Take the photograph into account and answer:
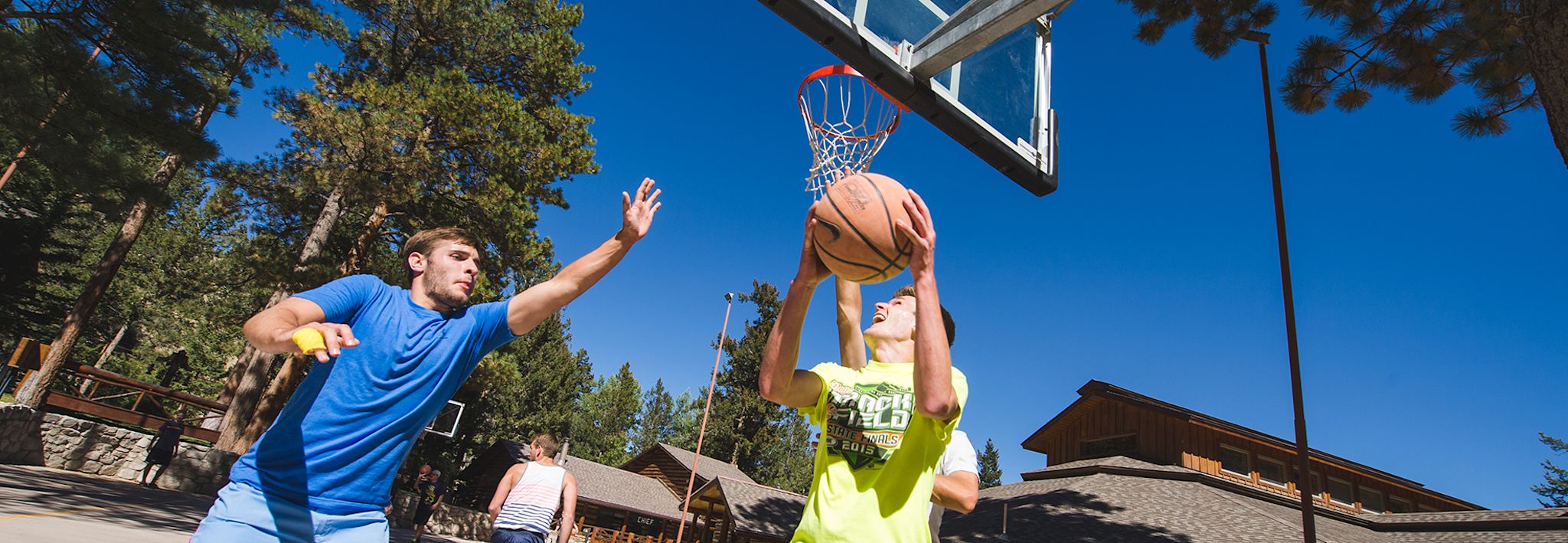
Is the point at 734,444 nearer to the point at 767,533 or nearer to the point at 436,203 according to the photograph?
the point at 767,533

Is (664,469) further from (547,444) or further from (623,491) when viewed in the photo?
(547,444)

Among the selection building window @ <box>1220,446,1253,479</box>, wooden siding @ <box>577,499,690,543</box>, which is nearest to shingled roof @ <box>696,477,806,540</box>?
wooden siding @ <box>577,499,690,543</box>

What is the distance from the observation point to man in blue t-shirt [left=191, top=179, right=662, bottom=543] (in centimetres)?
205

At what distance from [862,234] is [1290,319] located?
951 centimetres

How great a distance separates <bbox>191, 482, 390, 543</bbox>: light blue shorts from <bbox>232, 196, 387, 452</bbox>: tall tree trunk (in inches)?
538

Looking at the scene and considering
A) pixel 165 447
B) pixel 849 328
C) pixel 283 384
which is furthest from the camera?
pixel 283 384

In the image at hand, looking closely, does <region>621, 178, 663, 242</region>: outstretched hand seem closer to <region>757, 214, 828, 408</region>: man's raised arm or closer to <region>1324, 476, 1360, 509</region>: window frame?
<region>757, 214, 828, 408</region>: man's raised arm

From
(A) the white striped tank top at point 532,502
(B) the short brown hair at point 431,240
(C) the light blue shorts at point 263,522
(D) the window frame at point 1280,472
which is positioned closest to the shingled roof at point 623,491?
(D) the window frame at point 1280,472

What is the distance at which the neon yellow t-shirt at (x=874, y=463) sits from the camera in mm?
2166

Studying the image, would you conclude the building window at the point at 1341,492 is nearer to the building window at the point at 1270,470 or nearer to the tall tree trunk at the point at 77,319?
the building window at the point at 1270,470

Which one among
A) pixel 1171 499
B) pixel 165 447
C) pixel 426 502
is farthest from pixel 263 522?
pixel 1171 499

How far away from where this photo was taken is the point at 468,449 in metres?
38.5

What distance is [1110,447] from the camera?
20141mm

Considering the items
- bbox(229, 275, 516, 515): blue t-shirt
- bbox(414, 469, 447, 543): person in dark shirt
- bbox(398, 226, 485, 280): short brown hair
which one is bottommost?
bbox(414, 469, 447, 543): person in dark shirt
